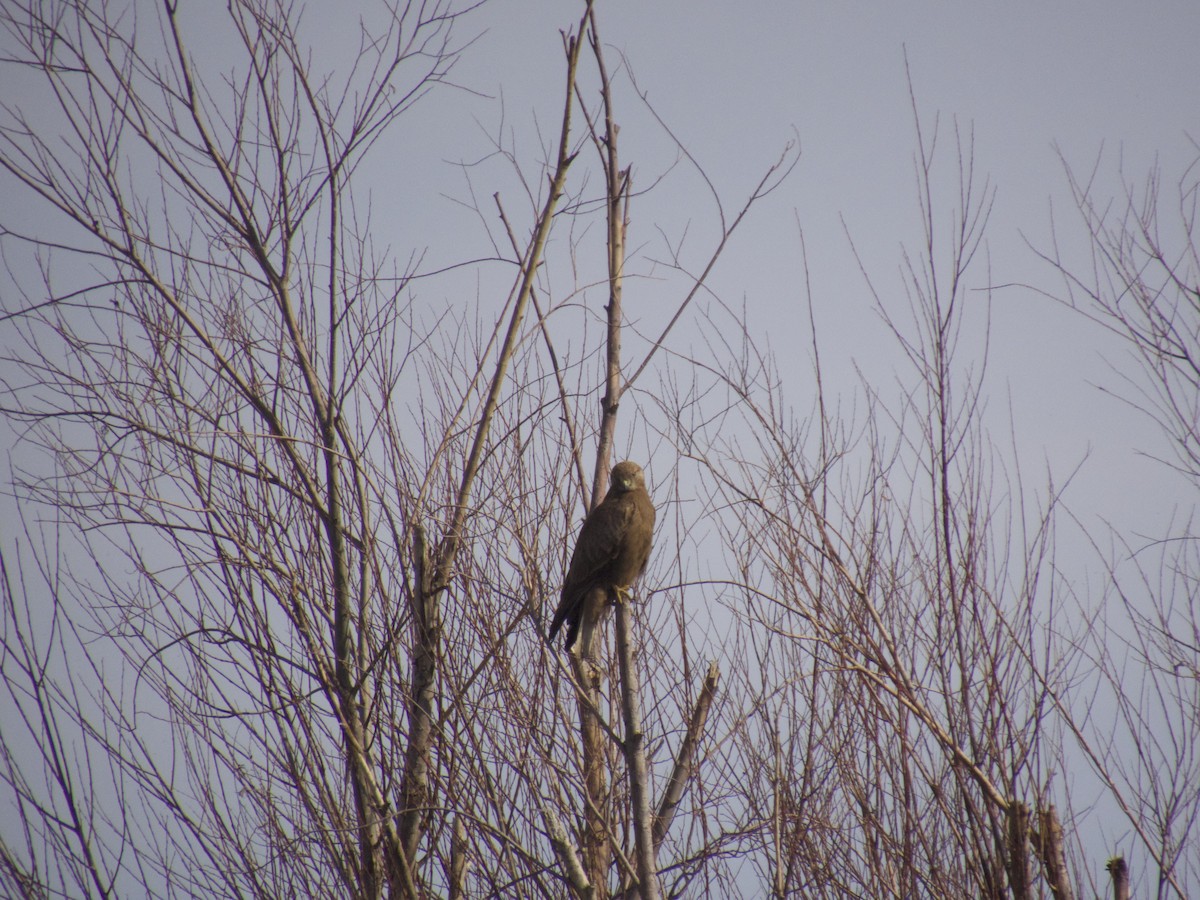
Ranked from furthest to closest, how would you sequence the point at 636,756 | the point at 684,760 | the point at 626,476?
the point at 626,476, the point at 684,760, the point at 636,756

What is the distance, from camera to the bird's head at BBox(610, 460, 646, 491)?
4.47 meters

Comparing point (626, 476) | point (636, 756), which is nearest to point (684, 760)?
point (636, 756)

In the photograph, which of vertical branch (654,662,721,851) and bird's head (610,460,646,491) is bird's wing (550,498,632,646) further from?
vertical branch (654,662,721,851)

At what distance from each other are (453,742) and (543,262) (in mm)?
1963

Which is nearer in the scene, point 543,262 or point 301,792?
point 301,792

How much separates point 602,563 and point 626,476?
55cm

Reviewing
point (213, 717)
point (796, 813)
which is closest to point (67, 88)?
point (213, 717)

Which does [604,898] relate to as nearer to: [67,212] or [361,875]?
[361,875]

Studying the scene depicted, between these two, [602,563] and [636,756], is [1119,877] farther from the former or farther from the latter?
[602,563]

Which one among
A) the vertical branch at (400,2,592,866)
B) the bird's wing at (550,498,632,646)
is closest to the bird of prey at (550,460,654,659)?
the bird's wing at (550,498,632,646)

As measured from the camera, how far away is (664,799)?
365 cm

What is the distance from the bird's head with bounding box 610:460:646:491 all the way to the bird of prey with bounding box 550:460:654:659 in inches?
1.1

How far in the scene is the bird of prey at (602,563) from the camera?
4.04 metres

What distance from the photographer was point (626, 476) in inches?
176
